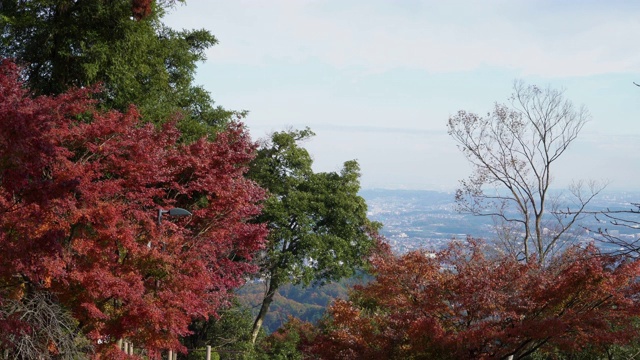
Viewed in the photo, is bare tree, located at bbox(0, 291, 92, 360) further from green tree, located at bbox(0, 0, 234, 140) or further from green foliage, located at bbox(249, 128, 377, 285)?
green foliage, located at bbox(249, 128, 377, 285)

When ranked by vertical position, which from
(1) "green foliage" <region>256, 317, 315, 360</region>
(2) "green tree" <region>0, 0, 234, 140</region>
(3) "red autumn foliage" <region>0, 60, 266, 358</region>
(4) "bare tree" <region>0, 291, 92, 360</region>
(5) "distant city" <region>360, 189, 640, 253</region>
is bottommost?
(5) "distant city" <region>360, 189, 640, 253</region>

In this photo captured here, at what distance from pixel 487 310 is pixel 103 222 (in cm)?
601

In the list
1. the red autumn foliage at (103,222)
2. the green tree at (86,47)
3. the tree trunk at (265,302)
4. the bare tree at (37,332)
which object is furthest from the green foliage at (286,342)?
the bare tree at (37,332)

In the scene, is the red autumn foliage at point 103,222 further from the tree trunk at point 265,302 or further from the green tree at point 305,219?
the tree trunk at point 265,302

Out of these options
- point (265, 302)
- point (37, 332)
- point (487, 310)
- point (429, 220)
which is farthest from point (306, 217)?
point (429, 220)

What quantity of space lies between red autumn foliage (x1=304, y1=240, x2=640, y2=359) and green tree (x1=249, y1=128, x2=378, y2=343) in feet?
24.8

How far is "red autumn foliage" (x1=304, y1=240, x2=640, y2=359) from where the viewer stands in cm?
875

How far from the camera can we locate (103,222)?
8430mm

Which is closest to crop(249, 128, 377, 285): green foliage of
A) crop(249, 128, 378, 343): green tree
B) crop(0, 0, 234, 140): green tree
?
crop(249, 128, 378, 343): green tree

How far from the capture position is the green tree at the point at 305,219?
711 inches

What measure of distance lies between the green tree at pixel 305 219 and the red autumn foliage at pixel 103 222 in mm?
7261

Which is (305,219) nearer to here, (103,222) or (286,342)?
(286,342)

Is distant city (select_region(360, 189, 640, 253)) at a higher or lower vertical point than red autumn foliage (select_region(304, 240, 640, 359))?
lower

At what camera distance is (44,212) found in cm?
792
